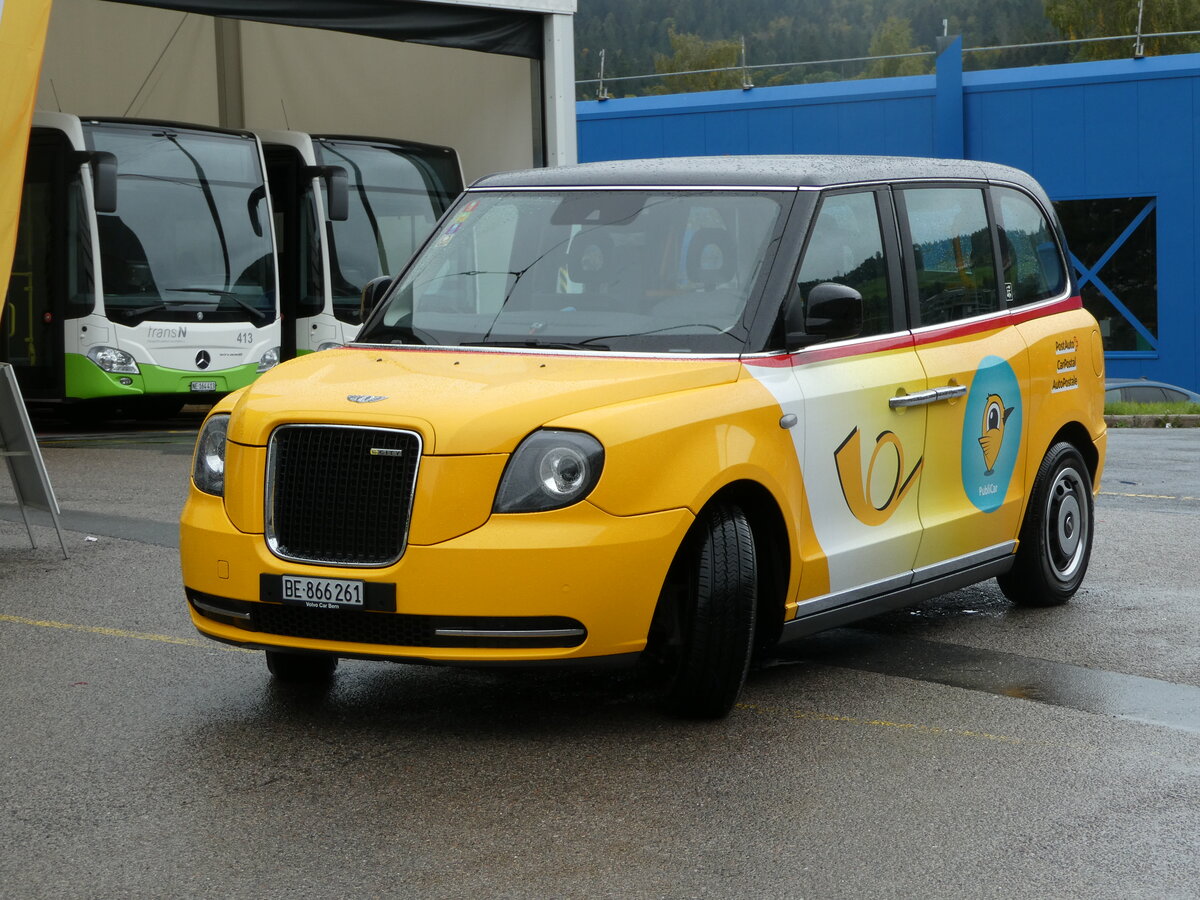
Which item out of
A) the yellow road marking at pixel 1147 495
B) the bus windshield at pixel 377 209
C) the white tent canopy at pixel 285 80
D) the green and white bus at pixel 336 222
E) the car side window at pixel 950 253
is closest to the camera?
the car side window at pixel 950 253

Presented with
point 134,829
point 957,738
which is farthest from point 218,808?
point 957,738

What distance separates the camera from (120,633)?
7.62 m

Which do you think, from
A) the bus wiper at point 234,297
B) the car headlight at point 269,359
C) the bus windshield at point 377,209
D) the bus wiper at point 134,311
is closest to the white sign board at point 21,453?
the bus wiper at point 134,311

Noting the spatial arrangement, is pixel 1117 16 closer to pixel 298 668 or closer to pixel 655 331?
pixel 655 331

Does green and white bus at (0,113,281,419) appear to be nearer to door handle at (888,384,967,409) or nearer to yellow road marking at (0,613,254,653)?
yellow road marking at (0,613,254,653)

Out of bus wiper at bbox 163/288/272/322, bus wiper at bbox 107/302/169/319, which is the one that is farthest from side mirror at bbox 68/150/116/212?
bus wiper at bbox 163/288/272/322

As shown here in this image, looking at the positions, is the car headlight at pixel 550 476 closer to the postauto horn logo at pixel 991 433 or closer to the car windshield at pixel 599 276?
the car windshield at pixel 599 276

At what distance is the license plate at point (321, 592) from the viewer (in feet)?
18.4

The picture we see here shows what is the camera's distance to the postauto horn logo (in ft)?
24.1

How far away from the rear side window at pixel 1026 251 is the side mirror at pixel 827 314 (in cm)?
164

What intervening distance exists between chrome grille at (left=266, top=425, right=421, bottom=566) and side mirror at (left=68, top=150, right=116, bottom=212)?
1325 cm

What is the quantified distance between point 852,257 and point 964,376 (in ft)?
2.56

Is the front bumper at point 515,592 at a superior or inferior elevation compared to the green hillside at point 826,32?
inferior

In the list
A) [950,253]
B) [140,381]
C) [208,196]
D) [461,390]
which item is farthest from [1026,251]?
[208,196]
